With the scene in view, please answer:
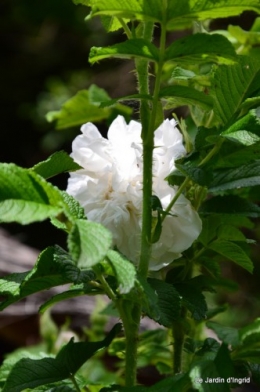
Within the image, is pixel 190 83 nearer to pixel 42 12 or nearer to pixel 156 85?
pixel 156 85

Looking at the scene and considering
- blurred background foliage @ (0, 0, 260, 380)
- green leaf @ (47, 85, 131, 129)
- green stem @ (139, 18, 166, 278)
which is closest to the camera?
green stem @ (139, 18, 166, 278)

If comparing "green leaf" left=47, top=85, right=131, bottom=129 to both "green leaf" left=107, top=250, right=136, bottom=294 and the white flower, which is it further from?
"green leaf" left=107, top=250, right=136, bottom=294

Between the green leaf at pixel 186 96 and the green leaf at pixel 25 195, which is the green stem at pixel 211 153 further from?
the green leaf at pixel 25 195

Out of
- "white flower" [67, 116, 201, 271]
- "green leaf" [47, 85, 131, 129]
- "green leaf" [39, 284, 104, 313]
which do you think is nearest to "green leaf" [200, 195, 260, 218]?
"white flower" [67, 116, 201, 271]

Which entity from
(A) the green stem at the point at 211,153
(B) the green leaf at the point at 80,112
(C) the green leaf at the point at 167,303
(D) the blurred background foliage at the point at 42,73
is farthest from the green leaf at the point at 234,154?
(D) the blurred background foliage at the point at 42,73

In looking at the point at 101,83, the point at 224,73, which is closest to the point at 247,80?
the point at 224,73

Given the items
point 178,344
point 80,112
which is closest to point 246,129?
point 178,344
